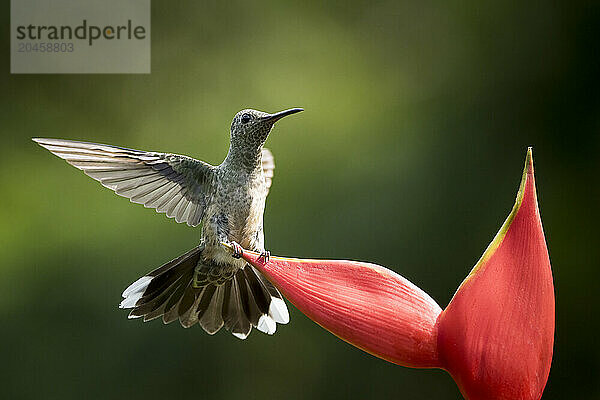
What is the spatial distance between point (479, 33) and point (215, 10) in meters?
0.75

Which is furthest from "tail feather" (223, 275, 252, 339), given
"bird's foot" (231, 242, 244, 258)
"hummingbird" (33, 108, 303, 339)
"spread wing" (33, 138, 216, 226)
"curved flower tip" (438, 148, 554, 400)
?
"curved flower tip" (438, 148, 554, 400)

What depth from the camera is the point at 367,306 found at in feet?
1.75

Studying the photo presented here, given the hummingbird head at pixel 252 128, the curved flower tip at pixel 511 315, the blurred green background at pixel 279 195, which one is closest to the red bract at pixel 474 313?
the curved flower tip at pixel 511 315

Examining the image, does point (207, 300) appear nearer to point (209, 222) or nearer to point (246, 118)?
point (209, 222)

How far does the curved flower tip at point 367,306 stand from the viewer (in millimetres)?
527

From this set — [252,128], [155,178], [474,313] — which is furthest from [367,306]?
[155,178]

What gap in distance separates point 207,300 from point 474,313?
1.53 feet

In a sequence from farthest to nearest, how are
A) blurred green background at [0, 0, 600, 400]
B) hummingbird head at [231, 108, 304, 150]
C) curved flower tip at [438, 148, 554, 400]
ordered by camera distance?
blurred green background at [0, 0, 600, 400], hummingbird head at [231, 108, 304, 150], curved flower tip at [438, 148, 554, 400]

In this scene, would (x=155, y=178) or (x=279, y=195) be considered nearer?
(x=155, y=178)

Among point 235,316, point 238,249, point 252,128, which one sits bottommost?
point 235,316

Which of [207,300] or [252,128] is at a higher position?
[252,128]

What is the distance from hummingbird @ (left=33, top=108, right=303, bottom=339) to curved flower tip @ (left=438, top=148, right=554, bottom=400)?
1.26 feet

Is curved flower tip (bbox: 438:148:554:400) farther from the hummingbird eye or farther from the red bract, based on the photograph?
the hummingbird eye

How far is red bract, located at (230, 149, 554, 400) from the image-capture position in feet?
1.64
